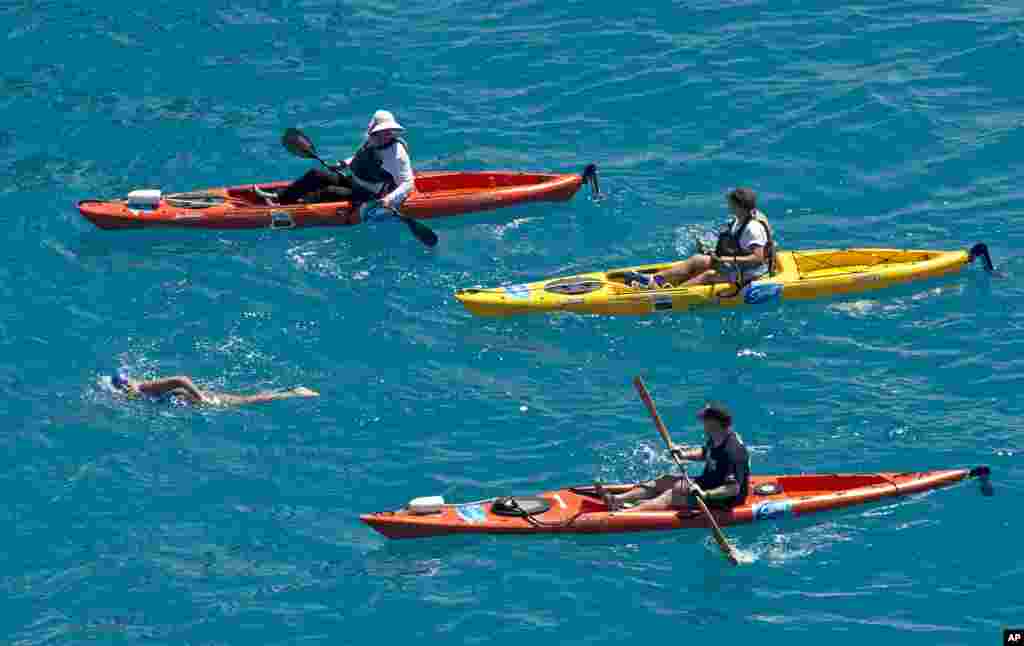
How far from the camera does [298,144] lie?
21891 millimetres

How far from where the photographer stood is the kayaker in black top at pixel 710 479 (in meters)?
15.8

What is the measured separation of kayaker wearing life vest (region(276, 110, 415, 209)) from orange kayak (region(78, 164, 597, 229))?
264mm

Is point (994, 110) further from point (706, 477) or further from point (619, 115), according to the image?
point (706, 477)

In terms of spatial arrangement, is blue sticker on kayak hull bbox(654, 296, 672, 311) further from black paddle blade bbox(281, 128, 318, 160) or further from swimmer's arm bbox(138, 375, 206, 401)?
swimmer's arm bbox(138, 375, 206, 401)

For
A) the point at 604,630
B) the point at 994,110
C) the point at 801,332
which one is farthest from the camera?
the point at 994,110

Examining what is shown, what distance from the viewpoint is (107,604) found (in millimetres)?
15188

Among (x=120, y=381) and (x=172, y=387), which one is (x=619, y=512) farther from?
(x=120, y=381)

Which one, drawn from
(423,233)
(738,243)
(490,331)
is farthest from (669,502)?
(423,233)

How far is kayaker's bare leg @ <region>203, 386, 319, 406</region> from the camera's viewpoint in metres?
18.0

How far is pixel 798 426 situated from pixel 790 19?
10789 millimetres

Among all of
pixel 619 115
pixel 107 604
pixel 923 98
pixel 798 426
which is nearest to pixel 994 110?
pixel 923 98

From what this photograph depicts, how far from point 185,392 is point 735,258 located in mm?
6983

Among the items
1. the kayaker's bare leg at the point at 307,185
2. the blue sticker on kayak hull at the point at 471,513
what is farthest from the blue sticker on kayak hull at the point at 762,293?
the kayaker's bare leg at the point at 307,185

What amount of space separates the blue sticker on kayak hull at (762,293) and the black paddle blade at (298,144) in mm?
6401
